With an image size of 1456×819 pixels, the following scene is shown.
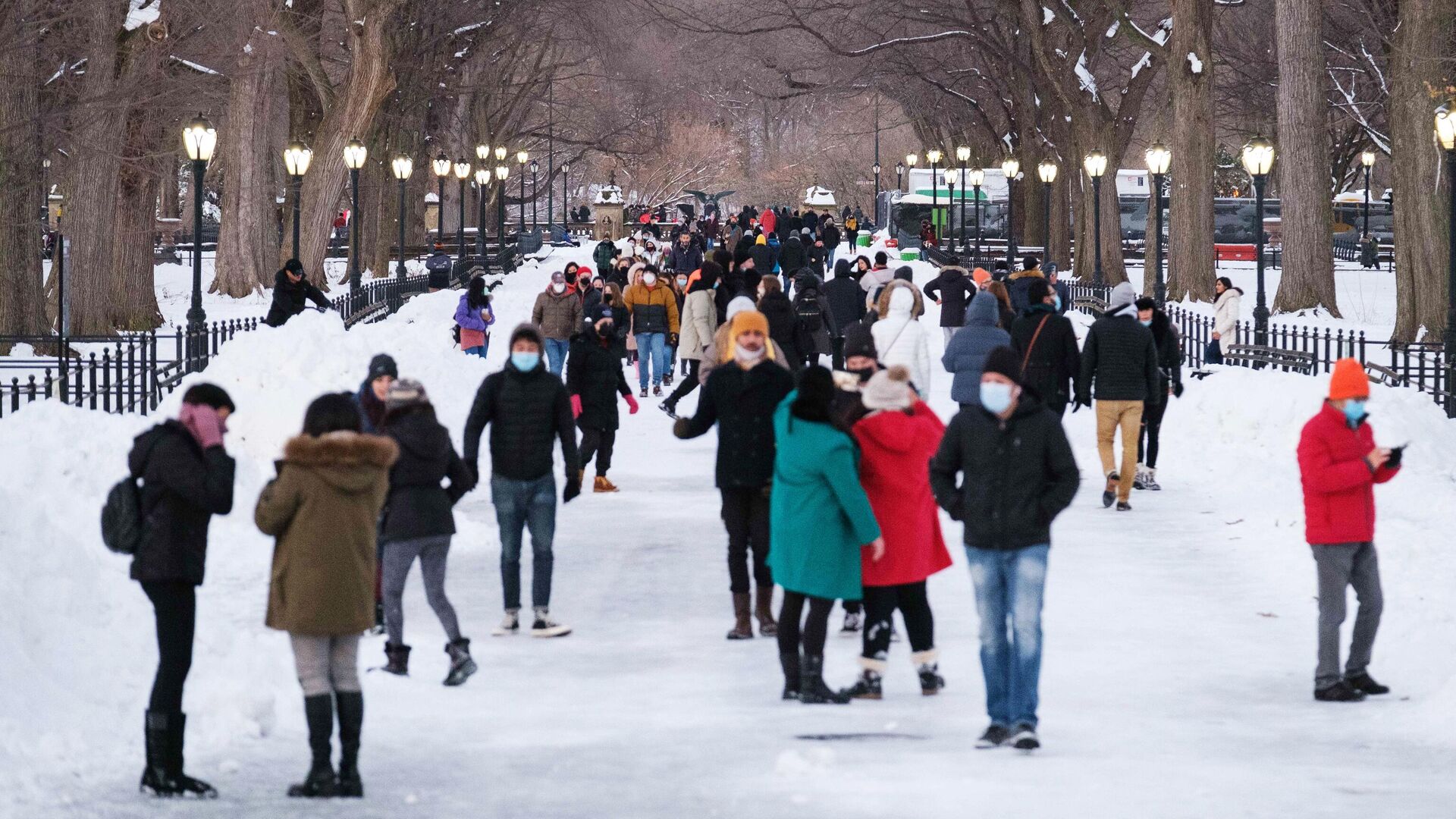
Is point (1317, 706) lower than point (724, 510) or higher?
lower

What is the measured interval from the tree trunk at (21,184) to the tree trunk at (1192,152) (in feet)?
63.8

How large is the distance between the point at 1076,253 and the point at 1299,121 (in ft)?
54.5

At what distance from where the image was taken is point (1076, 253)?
52.1 m

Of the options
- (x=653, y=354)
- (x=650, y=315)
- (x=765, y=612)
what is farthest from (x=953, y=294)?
(x=765, y=612)

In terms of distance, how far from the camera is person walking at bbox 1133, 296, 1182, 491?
56.0 ft

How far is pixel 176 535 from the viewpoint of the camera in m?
8.06

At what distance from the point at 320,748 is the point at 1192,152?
106ft

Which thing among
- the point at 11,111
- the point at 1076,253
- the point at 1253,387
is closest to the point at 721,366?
the point at 1253,387

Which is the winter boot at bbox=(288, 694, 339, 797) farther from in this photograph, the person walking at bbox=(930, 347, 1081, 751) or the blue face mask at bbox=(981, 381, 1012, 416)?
the blue face mask at bbox=(981, 381, 1012, 416)

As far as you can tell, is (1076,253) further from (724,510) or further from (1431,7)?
(724,510)

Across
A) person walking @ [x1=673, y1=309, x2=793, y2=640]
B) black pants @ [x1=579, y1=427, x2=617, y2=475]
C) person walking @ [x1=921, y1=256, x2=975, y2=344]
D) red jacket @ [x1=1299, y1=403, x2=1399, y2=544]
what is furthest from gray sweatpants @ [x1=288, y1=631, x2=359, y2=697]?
person walking @ [x1=921, y1=256, x2=975, y2=344]

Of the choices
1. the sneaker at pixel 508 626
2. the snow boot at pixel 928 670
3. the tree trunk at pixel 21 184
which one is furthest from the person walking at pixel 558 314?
the snow boot at pixel 928 670

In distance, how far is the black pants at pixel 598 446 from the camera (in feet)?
55.3

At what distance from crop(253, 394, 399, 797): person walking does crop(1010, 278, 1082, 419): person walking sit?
910 centimetres
